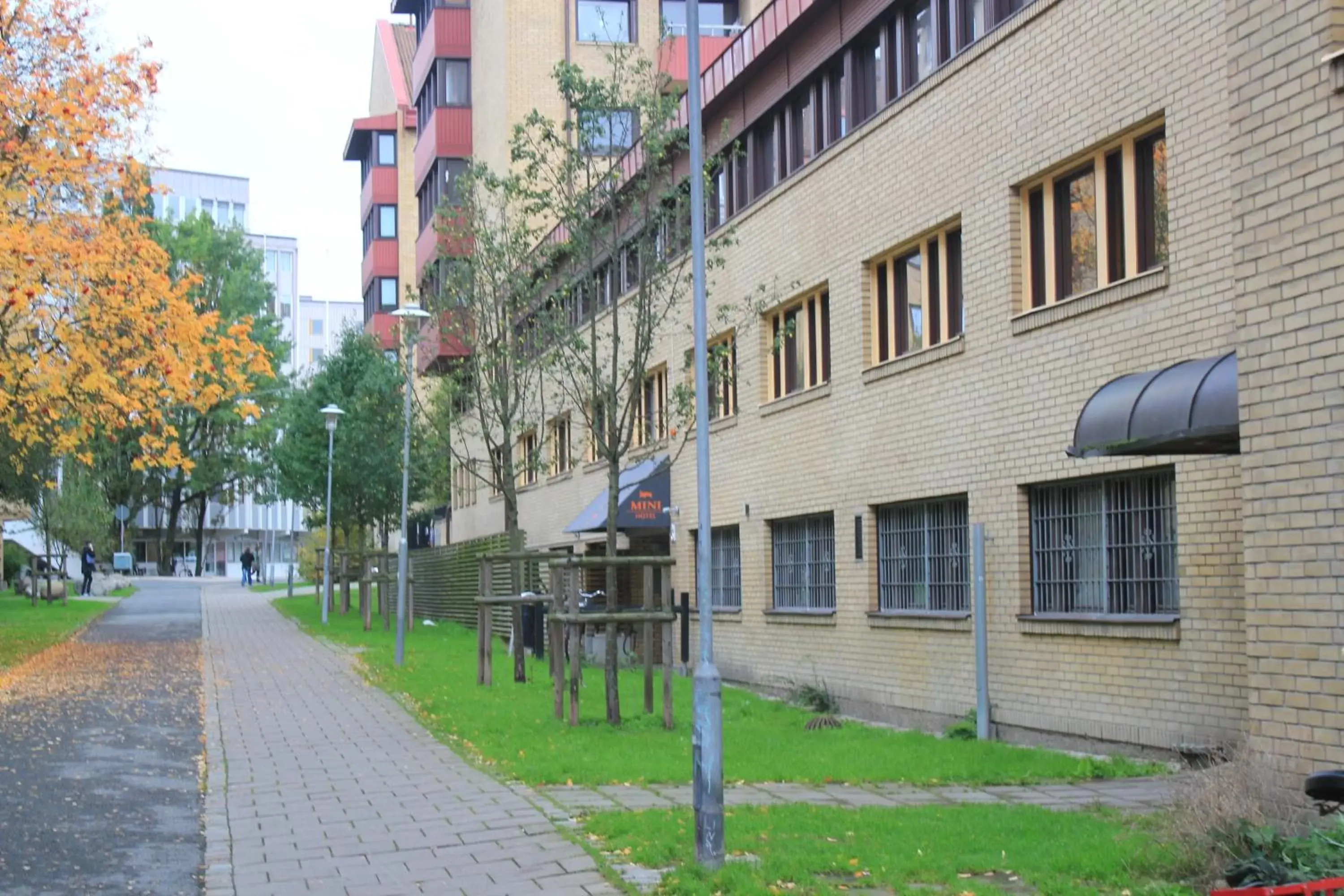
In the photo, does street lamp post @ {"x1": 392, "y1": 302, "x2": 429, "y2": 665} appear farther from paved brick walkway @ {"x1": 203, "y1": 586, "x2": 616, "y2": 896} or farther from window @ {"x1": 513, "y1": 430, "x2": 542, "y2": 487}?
paved brick walkway @ {"x1": 203, "y1": 586, "x2": 616, "y2": 896}

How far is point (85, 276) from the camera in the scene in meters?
21.4

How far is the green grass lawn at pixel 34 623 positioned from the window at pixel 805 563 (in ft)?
37.3

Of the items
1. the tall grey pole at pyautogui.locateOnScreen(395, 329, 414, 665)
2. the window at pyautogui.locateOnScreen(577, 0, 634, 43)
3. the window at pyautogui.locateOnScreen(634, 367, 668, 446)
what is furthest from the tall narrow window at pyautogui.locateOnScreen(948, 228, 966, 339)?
the window at pyautogui.locateOnScreen(577, 0, 634, 43)

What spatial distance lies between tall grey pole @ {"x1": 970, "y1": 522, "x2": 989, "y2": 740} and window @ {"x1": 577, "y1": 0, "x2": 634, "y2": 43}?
2746 centimetres

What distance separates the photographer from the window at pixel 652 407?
2747 cm

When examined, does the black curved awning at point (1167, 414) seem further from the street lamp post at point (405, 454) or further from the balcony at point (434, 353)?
the balcony at point (434, 353)

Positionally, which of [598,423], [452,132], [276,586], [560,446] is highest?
[452,132]

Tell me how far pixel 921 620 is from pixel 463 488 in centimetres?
3151

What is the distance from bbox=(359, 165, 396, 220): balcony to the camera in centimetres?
6191

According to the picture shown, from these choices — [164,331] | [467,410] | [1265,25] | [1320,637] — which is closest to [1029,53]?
[1265,25]

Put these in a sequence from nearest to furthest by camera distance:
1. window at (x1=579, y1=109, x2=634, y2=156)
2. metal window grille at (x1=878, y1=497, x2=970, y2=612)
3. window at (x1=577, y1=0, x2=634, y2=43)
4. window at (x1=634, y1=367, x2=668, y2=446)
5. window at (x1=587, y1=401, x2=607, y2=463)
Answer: window at (x1=587, y1=401, x2=607, y2=463) < metal window grille at (x1=878, y1=497, x2=970, y2=612) < window at (x1=579, y1=109, x2=634, y2=156) < window at (x1=634, y1=367, x2=668, y2=446) < window at (x1=577, y1=0, x2=634, y2=43)

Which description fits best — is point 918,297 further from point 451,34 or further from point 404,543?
point 451,34

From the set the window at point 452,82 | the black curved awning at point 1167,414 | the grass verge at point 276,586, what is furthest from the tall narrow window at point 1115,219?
the grass verge at point 276,586

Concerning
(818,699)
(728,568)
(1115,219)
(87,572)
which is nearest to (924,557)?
(818,699)
